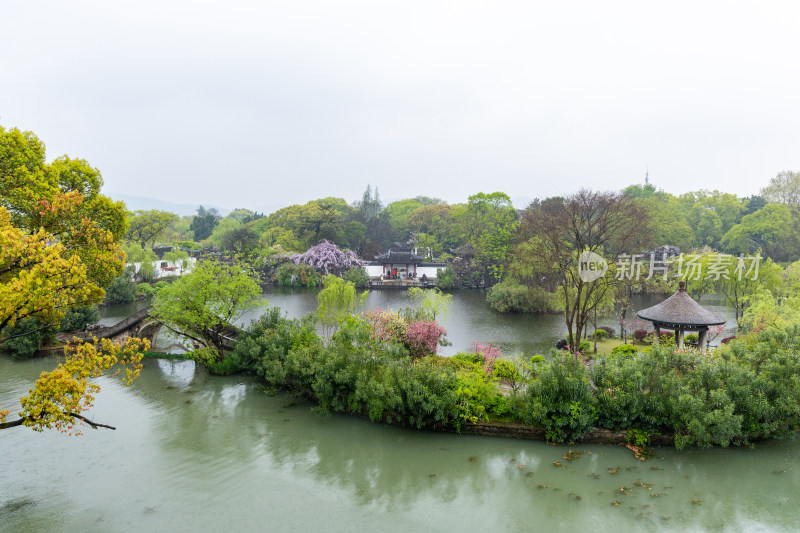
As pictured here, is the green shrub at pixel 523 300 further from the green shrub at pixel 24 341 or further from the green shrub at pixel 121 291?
the green shrub at pixel 121 291

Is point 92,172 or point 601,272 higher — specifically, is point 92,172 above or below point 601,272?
above

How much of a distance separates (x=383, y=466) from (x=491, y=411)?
336 cm

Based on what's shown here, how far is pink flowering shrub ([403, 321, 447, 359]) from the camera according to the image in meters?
15.6

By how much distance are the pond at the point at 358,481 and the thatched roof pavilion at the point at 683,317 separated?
5.05m

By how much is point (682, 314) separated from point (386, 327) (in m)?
10.5

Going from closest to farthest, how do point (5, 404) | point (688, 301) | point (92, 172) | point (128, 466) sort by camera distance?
1. point (128, 466)
2. point (92, 172)
3. point (5, 404)
4. point (688, 301)

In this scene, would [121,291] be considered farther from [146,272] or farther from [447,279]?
[447,279]

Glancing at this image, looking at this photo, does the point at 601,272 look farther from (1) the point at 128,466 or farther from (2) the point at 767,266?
(1) the point at 128,466

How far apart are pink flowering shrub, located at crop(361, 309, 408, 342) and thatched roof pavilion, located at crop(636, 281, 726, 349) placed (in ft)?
30.2

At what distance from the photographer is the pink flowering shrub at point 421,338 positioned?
15594 millimetres

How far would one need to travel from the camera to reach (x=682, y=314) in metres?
16.5

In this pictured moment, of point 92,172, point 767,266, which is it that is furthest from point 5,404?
point 767,266

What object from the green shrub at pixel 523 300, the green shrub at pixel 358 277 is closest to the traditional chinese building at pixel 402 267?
the green shrub at pixel 358 277

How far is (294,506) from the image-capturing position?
962 cm
